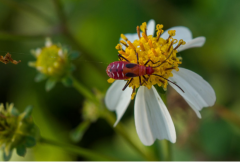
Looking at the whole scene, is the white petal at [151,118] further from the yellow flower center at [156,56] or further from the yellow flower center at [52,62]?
the yellow flower center at [52,62]

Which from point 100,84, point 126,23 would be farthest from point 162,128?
point 126,23

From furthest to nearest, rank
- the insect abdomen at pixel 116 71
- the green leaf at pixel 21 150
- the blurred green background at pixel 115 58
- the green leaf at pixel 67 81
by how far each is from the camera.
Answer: the blurred green background at pixel 115 58
the green leaf at pixel 67 81
the green leaf at pixel 21 150
the insect abdomen at pixel 116 71

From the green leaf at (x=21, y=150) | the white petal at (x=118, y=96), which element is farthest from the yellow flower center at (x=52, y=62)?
the green leaf at (x=21, y=150)

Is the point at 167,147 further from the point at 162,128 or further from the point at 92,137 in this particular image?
the point at 92,137

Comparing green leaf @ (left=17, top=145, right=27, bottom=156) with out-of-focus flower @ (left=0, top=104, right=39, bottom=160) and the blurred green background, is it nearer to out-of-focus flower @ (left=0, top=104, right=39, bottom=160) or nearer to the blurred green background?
out-of-focus flower @ (left=0, top=104, right=39, bottom=160)

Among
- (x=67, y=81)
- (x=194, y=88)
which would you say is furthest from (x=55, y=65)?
(x=194, y=88)

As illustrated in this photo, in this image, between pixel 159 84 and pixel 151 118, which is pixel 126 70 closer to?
pixel 159 84
